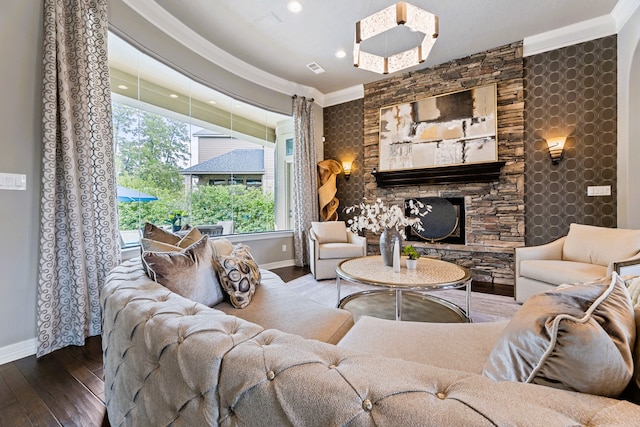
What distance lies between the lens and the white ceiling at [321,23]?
286 centimetres

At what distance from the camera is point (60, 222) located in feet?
6.73

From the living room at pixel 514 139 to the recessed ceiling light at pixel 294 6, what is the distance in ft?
2.31

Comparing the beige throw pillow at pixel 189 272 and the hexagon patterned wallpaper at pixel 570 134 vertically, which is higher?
the hexagon patterned wallpaper at pixel 570 134

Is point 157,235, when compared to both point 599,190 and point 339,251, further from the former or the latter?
point 599,190

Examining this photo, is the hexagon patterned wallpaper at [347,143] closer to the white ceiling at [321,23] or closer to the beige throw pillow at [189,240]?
the white ceiling at [321,23]

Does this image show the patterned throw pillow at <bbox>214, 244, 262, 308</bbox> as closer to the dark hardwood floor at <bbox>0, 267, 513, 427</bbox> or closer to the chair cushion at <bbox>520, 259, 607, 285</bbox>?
the dark hardwood floor at <bbox>0, 267, 513, 427</bbox>

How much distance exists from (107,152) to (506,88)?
4772 mm

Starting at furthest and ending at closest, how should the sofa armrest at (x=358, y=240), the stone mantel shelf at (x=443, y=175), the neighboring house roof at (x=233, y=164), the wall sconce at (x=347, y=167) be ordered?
the wall sconce at (x=347, y=167) → the sofa armrest at (x=358, y=240) → the stone mantel shelf at (x=443, y=175) → the neighboring house roof at (x=233, y=164)

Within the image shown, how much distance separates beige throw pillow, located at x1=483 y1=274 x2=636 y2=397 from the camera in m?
0.55

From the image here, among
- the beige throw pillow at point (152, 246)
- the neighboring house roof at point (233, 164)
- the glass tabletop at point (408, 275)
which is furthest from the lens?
the neighboring house roof at point (233, 164)

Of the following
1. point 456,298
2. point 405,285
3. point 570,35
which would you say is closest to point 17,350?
point 405,285

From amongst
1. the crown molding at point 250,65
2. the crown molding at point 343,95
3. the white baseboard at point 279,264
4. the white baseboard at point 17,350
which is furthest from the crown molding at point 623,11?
the white baseboard at point 17,350

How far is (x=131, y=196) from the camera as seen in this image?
9.37 feet

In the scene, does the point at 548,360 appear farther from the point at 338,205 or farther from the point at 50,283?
the point at 338,205
